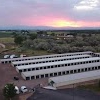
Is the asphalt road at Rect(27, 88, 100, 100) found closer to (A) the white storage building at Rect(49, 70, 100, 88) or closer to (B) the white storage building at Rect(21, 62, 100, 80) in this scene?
(A) the white storage building at Rect(49, 70, 100, 88)

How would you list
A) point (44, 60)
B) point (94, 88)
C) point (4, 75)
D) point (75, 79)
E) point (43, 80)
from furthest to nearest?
point (44, 60) < point (4, 75) < point (43, 80) < point (75, 79) < point (94, 88)

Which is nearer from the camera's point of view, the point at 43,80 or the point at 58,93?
the point at 58,93

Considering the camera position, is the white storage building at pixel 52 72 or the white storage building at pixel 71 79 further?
the white storage building at pixel 52 72

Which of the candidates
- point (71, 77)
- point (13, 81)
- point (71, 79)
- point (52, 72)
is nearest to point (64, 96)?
point (71, 79)

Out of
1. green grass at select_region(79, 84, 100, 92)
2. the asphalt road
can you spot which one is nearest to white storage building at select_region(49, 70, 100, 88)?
green grass at select_region(79, 84, 100, 92)

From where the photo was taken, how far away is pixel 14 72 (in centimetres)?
3350

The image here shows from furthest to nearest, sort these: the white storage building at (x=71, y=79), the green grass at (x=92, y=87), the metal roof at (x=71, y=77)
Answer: the metal roof at (x=71, y=77)
the white storage building at (x=71, y=79)
the green grass at (x=92, y=87)

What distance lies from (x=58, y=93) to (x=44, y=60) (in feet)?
66.9

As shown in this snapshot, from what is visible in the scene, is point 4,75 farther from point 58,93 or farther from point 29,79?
point 58,93

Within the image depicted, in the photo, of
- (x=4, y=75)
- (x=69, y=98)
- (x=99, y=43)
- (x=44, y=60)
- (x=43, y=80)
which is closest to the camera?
(x=69, y=98)

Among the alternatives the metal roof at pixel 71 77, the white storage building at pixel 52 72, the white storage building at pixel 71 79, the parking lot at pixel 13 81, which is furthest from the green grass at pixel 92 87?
the white storage building at pixel 52 72

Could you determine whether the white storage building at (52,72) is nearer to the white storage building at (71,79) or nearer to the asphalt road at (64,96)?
the white storage building at (71,79)

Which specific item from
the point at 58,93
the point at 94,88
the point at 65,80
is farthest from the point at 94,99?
the point at 65,80

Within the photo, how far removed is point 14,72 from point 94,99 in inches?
704
